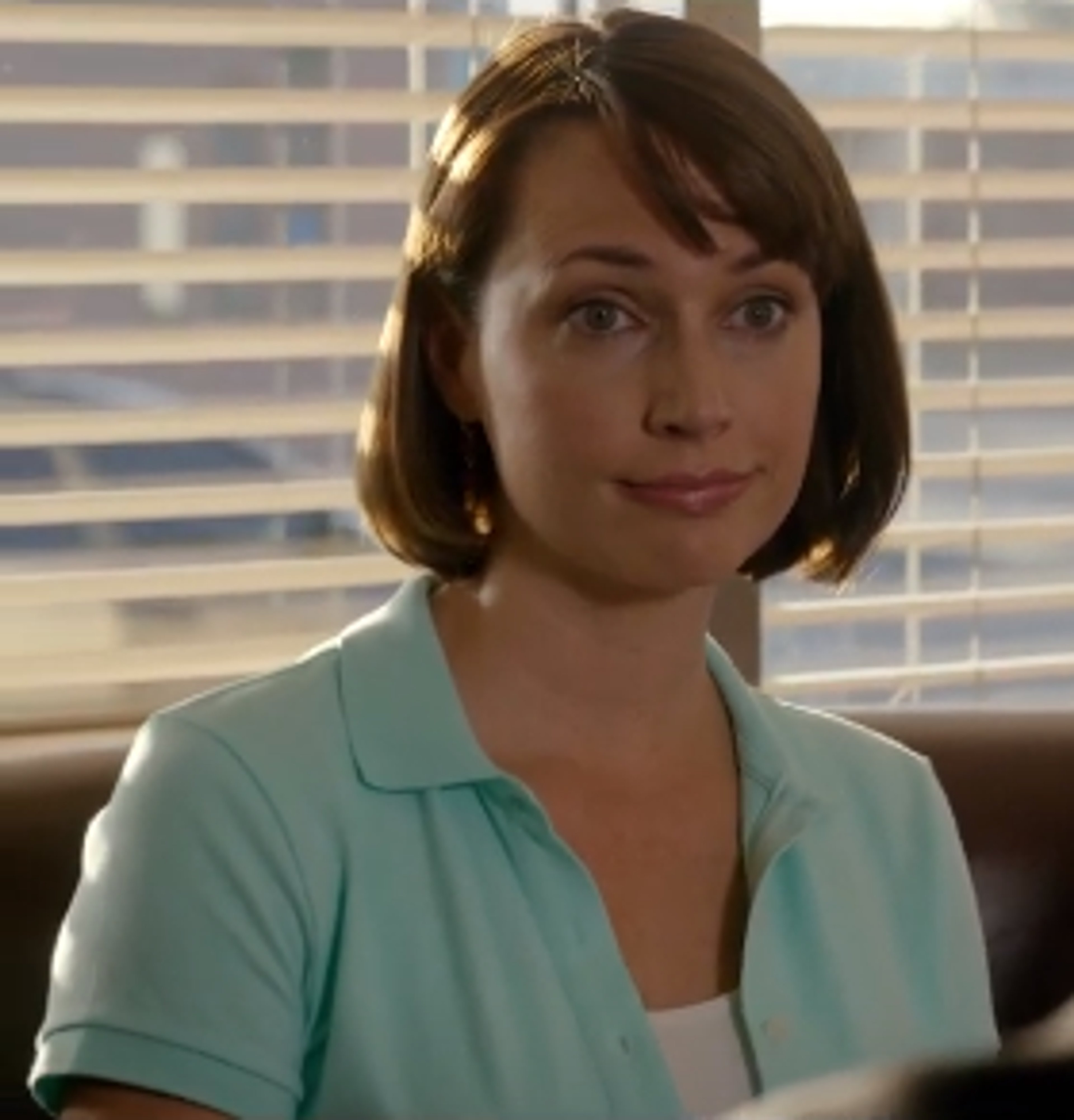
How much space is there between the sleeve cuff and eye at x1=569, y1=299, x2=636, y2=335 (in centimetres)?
38

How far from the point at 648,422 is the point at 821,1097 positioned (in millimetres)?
802

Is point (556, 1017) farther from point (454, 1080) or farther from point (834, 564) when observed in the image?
point (834, 564)

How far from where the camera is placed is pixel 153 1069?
962 mm

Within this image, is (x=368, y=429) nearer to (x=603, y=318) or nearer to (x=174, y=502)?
(x=603, y=318)

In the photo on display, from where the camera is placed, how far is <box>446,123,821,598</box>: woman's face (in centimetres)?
102

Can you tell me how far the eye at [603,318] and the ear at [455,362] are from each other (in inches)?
3.5

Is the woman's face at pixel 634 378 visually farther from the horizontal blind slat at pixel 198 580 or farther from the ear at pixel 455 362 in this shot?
the horizontal blind slat at pixel 198 580

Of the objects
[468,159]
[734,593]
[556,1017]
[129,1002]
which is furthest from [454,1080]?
[734,593]

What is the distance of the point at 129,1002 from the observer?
0.97m

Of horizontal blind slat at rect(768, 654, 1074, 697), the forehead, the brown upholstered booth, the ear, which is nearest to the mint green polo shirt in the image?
the ear

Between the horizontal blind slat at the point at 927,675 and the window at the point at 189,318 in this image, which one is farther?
the horizontal blind slat at the point at 927,675

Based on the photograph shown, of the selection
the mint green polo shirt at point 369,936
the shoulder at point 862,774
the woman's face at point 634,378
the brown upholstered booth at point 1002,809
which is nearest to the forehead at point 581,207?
the woman's face at point 634,378

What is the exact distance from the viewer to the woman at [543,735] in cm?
100

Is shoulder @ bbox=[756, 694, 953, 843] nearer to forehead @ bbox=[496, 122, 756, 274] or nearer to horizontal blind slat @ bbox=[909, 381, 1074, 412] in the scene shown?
forehead @ bbox=[496, 122, 756, 274]
